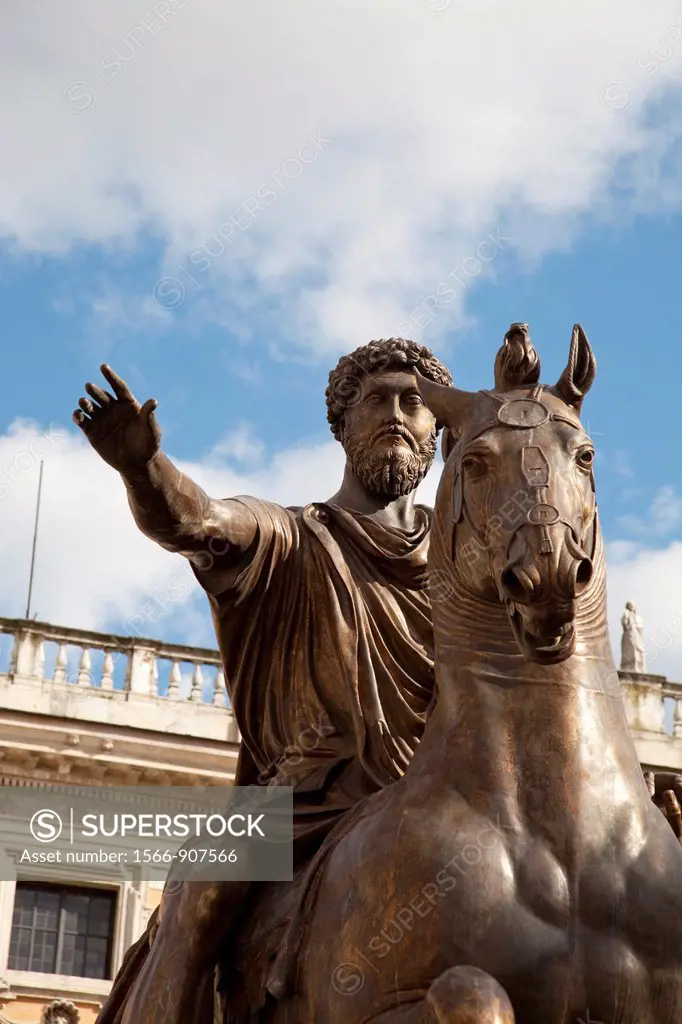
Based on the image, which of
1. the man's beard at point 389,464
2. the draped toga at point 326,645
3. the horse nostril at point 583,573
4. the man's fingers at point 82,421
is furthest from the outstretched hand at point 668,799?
the man's fingers at point 82,421

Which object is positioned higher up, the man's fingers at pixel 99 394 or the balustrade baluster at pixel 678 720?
the balustrade baluster at pixel 678 720

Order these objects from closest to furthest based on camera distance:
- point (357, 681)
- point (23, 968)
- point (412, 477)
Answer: point (357, 681) → point (412, 477) → point (23, 968)

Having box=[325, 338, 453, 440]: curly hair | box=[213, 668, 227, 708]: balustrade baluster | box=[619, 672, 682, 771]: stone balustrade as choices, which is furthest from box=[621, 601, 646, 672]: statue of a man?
box=[325, 338, 453, 440]: curly hair

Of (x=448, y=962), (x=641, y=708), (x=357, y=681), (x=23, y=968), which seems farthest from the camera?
(x=641, y=708)

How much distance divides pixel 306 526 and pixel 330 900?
1370 mm

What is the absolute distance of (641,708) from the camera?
27500 mm

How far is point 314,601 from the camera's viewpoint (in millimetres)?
5621

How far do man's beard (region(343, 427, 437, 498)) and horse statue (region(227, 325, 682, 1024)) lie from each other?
3.35ft

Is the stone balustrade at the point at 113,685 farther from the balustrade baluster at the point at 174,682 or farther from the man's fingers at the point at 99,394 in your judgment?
the man's fingers at the point at 99,394

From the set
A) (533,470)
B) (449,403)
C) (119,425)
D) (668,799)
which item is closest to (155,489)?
(119,425)

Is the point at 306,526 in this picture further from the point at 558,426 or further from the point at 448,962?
the point at 448,962

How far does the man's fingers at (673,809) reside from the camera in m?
5.38

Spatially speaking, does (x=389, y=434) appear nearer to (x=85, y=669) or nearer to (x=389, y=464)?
(x=389, y=464)

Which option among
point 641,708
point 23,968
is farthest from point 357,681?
point 641,708
